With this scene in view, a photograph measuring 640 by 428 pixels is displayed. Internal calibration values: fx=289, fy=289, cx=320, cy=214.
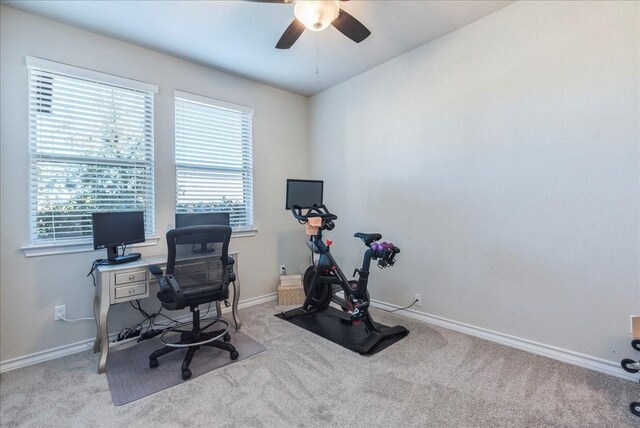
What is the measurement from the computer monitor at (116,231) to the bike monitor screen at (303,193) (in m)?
1.41

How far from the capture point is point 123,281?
7.63ft

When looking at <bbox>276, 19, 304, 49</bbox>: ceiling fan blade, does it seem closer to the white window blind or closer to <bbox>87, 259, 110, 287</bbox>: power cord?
the white window blind

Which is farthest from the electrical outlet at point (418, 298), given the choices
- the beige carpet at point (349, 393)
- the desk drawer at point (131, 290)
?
the desk drawer at point (131, 290)

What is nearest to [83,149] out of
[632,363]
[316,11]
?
[316,11]

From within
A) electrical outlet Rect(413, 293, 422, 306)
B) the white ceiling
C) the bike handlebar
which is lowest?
electrical outlet Rect(413, 293, 422, 306)

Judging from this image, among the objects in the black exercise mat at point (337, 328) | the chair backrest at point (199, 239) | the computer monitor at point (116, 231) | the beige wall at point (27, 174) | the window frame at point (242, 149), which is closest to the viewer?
the chair backrest at point (199, 239)

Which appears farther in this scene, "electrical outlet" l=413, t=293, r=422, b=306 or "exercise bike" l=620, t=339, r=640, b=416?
"electrical outlet" l=413, t=293, r=422, b=306

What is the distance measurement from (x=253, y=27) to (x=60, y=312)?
9.70 feet

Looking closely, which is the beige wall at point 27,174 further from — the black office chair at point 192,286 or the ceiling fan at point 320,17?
the ceiling fan at point 320,17

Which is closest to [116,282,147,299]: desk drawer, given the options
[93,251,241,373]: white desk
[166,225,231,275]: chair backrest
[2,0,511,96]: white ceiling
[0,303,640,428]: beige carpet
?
[93,251,241,373]: white desk

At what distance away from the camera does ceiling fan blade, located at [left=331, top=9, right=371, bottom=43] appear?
190 centimetres

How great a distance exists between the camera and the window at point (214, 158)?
3172mm

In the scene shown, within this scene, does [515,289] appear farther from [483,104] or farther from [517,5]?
[517,5]

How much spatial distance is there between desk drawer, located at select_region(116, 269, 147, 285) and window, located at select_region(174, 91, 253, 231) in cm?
90
